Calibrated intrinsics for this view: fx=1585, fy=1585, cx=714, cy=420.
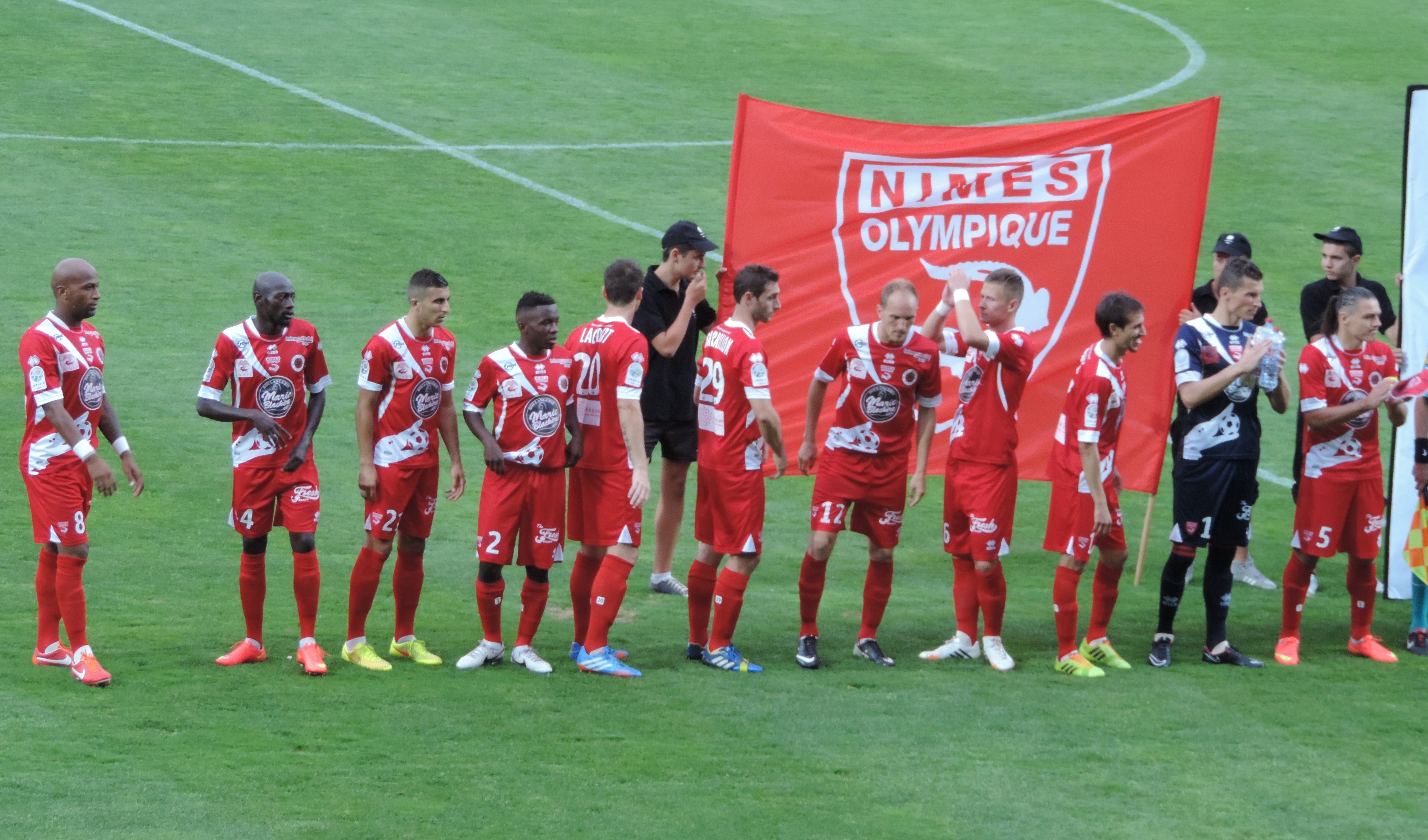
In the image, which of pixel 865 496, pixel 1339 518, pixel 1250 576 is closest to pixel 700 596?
pixel 865 496

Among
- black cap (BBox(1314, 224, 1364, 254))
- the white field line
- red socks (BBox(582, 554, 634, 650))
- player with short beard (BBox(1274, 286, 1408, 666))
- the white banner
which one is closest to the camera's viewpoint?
red socks (BBox(582, 554, 634, 650))

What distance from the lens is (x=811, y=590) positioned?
812 centimetres

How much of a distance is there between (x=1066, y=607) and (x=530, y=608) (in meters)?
2.71

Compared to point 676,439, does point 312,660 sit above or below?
below

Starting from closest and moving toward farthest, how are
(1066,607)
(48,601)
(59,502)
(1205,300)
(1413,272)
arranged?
(59,502)
(48,601)
(1066,607)
(1413,272)
(1205,300)

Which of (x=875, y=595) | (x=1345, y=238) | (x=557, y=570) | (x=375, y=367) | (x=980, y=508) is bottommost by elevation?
(x=557, y=570)

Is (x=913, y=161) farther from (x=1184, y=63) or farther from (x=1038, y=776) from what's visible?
(x=1184, y=63)

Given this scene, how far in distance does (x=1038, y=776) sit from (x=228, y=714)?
11.5ft

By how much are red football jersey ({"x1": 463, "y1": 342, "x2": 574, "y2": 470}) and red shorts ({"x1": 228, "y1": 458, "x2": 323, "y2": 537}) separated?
2.95 feet

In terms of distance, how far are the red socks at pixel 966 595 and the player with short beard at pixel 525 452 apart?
210cm

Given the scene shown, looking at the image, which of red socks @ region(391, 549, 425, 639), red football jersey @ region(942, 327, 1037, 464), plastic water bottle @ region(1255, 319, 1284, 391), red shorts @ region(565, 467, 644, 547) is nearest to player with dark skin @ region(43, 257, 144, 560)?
red socks @ region(391, 549, 425, 639)

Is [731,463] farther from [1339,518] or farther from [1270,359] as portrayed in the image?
[1339,518]

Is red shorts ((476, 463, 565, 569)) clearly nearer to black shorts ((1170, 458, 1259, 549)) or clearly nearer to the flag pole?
black shorts ((1170, 458, 1259, 549))

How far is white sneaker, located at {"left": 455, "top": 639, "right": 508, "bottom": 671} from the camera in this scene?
783 centimetres
